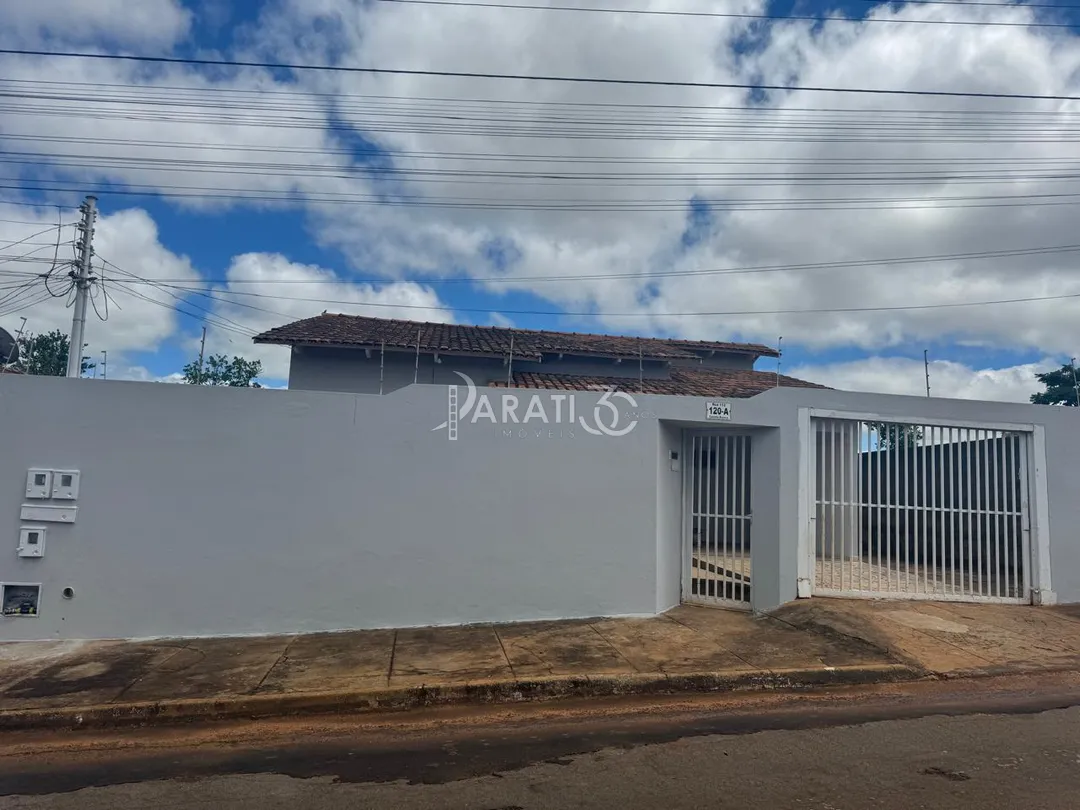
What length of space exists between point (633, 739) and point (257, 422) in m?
4.90

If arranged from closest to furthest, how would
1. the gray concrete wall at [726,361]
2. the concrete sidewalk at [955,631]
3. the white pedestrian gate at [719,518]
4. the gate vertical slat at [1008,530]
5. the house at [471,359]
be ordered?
the concrete sidewalk at [955,631] < the white pedestrian gate at [719,518] < the gate vertical slat at [1008,530] < the house at [471,359] < the gray concrete wall at [726,361]

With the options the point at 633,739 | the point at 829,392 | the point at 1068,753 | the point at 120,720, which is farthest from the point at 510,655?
the point at 829,392

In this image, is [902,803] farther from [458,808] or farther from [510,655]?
[510,655]

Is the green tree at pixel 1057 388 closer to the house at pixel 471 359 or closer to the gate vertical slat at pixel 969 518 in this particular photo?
the house at pixel 471 359

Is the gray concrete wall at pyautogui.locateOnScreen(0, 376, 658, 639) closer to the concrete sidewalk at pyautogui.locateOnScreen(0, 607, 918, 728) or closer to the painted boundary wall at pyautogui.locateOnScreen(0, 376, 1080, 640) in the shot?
the painted boundary wall at pyautogui.locateOnScreen(0, 376, 1080, 640)

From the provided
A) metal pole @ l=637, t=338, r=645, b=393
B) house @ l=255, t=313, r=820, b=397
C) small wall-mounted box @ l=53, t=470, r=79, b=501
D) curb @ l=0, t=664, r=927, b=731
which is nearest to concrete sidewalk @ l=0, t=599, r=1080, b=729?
curb @ l=0, t=664, r=927, b=731

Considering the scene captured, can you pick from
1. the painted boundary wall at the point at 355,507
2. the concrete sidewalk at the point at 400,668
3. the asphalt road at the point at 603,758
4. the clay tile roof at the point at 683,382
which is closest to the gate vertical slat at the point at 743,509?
the painted boundary wall at the point at 355,507

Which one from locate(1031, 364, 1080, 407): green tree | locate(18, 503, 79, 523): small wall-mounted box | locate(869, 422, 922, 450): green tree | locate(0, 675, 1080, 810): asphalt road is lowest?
locate(0, 675, 1080, 810): asphalt road

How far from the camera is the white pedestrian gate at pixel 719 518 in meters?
8.58

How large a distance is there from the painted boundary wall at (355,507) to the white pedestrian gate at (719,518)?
308 mm

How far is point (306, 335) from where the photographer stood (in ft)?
46.4

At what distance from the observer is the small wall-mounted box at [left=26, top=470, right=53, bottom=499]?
6.83 m

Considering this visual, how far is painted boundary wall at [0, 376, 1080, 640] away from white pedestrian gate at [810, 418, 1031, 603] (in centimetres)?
36

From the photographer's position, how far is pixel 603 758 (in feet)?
14.1
